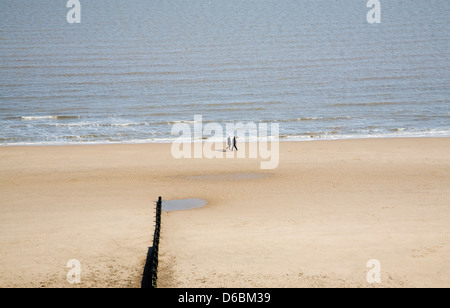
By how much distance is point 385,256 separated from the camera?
14.5 metres

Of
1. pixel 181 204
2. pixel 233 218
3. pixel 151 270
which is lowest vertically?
pixel 151 270

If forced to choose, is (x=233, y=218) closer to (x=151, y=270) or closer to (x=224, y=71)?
(x=151, y=270)

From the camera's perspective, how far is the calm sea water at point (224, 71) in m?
36.9

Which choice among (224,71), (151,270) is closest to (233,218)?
(151,270)

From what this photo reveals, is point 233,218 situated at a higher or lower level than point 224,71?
lower

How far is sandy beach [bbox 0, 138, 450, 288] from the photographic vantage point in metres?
13.8

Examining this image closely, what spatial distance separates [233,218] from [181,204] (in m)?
2.60

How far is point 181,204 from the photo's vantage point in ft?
65.3

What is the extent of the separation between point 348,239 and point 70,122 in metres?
25.9

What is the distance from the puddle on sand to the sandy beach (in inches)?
21.1

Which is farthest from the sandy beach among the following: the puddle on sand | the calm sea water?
the calm sea water

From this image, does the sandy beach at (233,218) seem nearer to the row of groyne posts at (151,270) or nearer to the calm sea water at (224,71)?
the row of groyne posts at (151,270)
